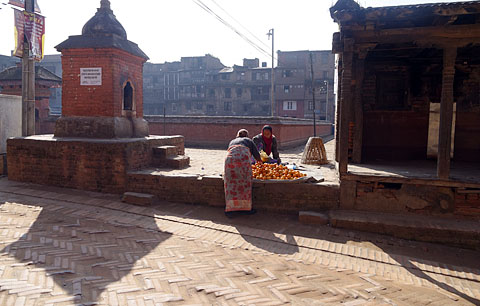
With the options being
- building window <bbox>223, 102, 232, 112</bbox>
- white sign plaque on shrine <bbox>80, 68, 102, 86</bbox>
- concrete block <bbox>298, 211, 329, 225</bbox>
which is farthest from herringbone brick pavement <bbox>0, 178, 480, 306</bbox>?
building window <bbox>223, 102, 232, 112</bbox>

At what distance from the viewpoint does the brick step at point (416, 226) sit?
18.8 feet

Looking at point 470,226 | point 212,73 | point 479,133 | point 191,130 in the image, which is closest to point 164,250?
point 470,226

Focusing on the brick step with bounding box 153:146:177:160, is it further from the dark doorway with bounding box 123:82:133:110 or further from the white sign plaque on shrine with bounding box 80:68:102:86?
the white sign plaque on shrine with bounding box 80:68:102:86

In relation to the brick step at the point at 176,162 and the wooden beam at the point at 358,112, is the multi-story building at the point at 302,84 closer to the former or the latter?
the wooden beam at the point at 358,112

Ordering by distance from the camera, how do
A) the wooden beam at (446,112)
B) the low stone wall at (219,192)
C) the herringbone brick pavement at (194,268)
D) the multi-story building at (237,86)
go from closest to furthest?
the herringbone brick pavement at (194,268), the wooden beam at (446,112), the low stone wall at (219,192), the multi-story building at (237,86)

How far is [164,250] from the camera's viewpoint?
16.3 ft

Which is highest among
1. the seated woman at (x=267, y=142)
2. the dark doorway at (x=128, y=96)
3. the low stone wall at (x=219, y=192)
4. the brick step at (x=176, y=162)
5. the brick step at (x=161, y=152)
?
the dark doorway at (x=128, y=96)

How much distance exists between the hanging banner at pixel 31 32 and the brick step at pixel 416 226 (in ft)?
31.5

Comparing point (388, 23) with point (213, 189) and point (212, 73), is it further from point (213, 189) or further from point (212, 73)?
point (212, 73)

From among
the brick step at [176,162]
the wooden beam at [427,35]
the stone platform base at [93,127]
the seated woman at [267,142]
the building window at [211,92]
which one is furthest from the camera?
the building window at [211,92]

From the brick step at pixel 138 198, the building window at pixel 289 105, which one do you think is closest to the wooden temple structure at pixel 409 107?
the brick step at pixel 138 198

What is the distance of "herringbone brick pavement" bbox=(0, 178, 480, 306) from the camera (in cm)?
367

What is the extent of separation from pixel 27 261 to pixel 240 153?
387cm

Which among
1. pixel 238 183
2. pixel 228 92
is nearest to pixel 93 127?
pixel 238 183
